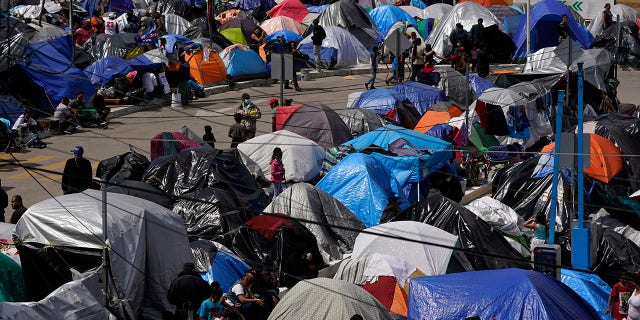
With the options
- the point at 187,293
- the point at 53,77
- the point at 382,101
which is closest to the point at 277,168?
the point at 382,101

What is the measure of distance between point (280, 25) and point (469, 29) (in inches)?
211

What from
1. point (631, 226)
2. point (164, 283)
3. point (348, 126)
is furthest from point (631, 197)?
→ point (164, 283)

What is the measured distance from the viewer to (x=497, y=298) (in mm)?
13828

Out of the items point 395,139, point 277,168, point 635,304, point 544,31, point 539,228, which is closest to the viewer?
point 635,304

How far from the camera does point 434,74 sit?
96.8 ft

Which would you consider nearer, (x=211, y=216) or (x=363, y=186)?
(x=211, y=216)

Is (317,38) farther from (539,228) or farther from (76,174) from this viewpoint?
(539,228)

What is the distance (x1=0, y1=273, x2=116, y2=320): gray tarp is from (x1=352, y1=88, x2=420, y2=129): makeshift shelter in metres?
11.9

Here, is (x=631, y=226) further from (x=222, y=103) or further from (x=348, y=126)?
(x=222, y=103)

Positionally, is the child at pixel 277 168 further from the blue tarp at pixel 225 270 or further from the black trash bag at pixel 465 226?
the blue tarp at pixel 225 270

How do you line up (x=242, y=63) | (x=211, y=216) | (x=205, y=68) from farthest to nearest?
(x=242, y=63) → (x=205, y=68) → (x=211, y=216)

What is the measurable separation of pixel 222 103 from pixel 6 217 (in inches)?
417

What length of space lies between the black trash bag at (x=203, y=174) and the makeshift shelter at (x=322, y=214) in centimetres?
100

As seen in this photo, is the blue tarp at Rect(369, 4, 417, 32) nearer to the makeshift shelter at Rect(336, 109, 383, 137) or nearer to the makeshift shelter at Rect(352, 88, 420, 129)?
the makeshift shelter at Rect(352, 88, 420, 129)
